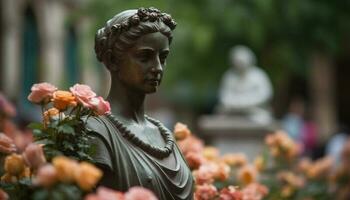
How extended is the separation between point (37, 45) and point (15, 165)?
101 feet

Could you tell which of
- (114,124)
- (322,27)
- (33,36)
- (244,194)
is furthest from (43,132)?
(33,36)

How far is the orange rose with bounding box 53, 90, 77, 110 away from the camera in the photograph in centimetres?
470

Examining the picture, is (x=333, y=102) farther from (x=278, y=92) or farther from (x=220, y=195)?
(x=220, y=195)

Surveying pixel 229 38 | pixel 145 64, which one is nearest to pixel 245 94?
pixel 229 38

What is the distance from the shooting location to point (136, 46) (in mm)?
4938

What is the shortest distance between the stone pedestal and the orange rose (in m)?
10.4

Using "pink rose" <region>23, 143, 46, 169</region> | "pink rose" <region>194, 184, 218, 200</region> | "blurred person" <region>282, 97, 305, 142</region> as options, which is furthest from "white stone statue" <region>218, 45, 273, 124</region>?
"pink rose" <region>23, 143, 46, 169</region>

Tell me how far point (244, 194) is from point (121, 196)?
1759mm

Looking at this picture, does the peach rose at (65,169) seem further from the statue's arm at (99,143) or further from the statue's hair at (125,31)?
the statue's hair at (125,31)

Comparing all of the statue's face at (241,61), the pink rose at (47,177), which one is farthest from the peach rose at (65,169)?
the statue's face at (241,61)

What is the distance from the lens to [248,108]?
1555 centimetres

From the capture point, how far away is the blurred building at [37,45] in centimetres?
3112

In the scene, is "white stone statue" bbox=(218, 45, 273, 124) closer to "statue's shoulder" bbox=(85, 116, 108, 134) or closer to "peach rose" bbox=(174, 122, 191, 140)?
"peach rose" bbox=(174, 122, 191, 140)

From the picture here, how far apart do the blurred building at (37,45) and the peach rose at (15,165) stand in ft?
85.4
